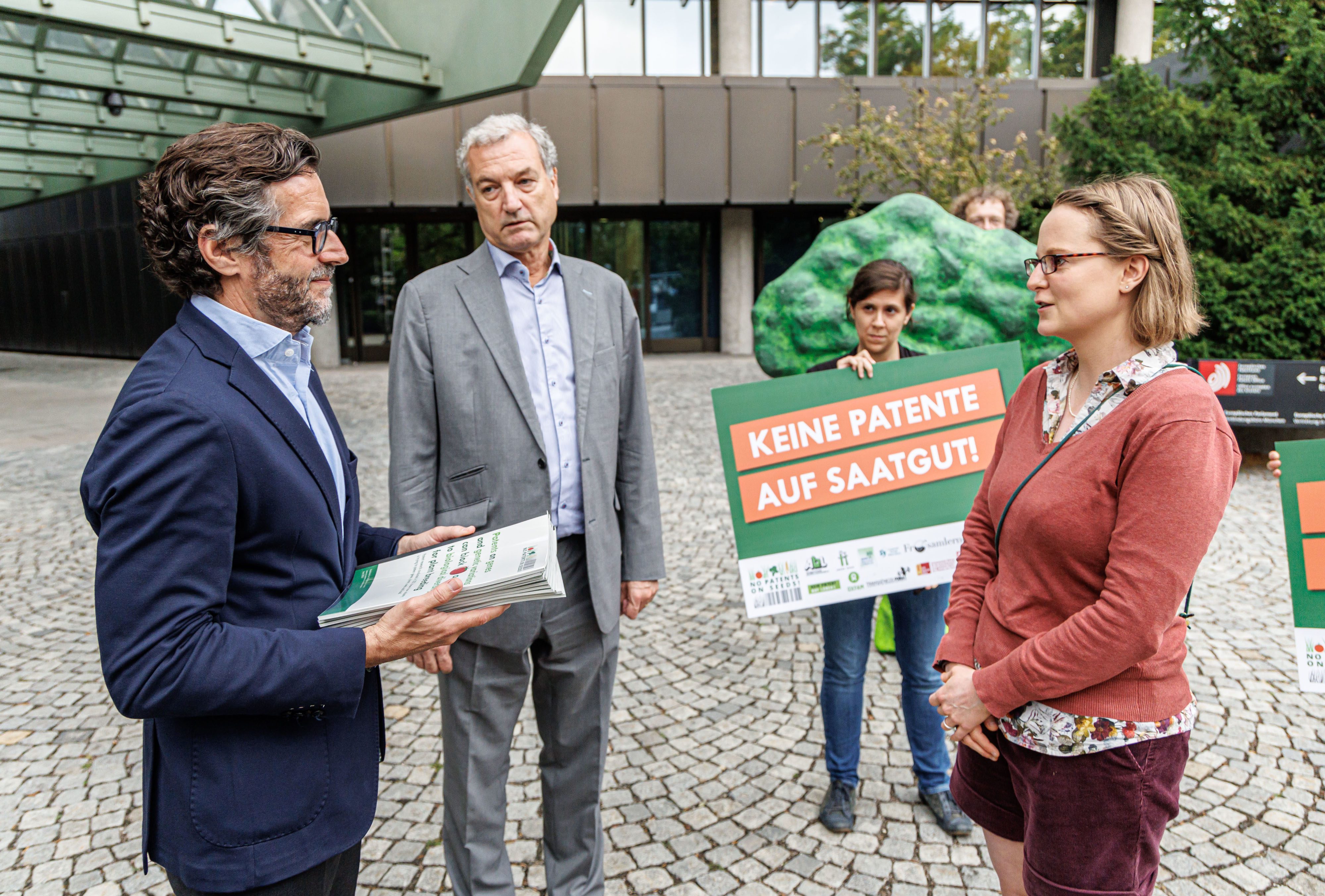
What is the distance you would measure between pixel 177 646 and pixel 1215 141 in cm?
991

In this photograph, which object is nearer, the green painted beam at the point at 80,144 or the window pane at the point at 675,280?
the green painted beam at the point at 80,144

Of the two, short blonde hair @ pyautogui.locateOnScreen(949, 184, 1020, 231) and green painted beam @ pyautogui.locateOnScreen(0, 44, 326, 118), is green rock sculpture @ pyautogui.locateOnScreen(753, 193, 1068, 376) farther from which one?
green painted beam @ pyautogui.locateOnScreen(0, 44, 326, 118)

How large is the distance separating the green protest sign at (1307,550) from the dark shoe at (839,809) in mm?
1370

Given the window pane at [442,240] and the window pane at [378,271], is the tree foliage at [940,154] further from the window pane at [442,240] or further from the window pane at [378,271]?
the window pane at [378,271]

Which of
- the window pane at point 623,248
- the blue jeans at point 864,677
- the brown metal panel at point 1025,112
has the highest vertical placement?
the brown metal panel at point 1025,112

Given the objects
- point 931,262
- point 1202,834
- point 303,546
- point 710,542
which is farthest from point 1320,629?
point 710,542

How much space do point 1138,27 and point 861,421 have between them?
17.9 m

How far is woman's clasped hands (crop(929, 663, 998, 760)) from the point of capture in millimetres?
1684

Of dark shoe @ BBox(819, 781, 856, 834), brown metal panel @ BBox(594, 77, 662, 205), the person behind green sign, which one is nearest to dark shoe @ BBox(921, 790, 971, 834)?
the person behind green sign

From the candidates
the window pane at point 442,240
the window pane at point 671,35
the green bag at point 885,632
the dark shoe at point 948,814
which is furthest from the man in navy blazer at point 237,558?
the window pane at point 442,240

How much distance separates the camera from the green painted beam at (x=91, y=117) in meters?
10.3

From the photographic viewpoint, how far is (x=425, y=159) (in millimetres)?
16328

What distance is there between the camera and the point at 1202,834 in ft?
9.16

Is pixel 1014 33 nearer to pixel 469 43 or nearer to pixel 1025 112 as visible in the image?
pixel 1025 112
